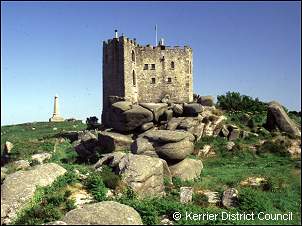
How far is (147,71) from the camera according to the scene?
51.4m

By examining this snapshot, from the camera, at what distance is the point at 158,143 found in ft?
97.0

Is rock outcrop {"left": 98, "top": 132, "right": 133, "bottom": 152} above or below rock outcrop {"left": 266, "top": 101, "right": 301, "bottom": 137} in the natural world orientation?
below

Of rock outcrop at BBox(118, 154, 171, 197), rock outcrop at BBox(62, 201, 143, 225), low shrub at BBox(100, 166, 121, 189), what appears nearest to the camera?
rock outcrop at BBox(62, 201, 143, 225)

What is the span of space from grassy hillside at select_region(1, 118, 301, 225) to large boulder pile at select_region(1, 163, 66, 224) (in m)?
0.40

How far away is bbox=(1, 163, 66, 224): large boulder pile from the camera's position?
1873 centimetres

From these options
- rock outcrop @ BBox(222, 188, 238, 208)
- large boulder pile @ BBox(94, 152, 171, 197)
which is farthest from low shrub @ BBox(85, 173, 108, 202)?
rock outcrop @ BBox(222, 188, 238, 208)

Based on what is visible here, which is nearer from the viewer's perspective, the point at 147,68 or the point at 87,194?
the point at 87,194

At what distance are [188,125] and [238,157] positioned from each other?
19.5ft

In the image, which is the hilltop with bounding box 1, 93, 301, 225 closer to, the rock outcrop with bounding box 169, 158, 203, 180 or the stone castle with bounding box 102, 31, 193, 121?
the rock outcrop with bounding box 169, 158, 203, 180

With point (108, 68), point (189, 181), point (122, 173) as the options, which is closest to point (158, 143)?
point (189, 181)

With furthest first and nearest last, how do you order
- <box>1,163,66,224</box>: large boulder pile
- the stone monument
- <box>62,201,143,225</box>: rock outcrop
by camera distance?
the stone monument, <box>1,163,66,224</box>: large boulder pile, <box>62,201,143,225</box>: rock outcrop

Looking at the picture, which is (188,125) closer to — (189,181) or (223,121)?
(223,121)

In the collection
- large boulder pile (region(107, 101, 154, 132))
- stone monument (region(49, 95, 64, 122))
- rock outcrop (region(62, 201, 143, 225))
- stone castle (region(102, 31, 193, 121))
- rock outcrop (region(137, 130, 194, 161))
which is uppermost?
stone castle (region(102, 31, 193, 121))

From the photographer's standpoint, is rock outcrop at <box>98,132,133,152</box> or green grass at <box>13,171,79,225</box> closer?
green grass at <box>13,171,79,225</box>
